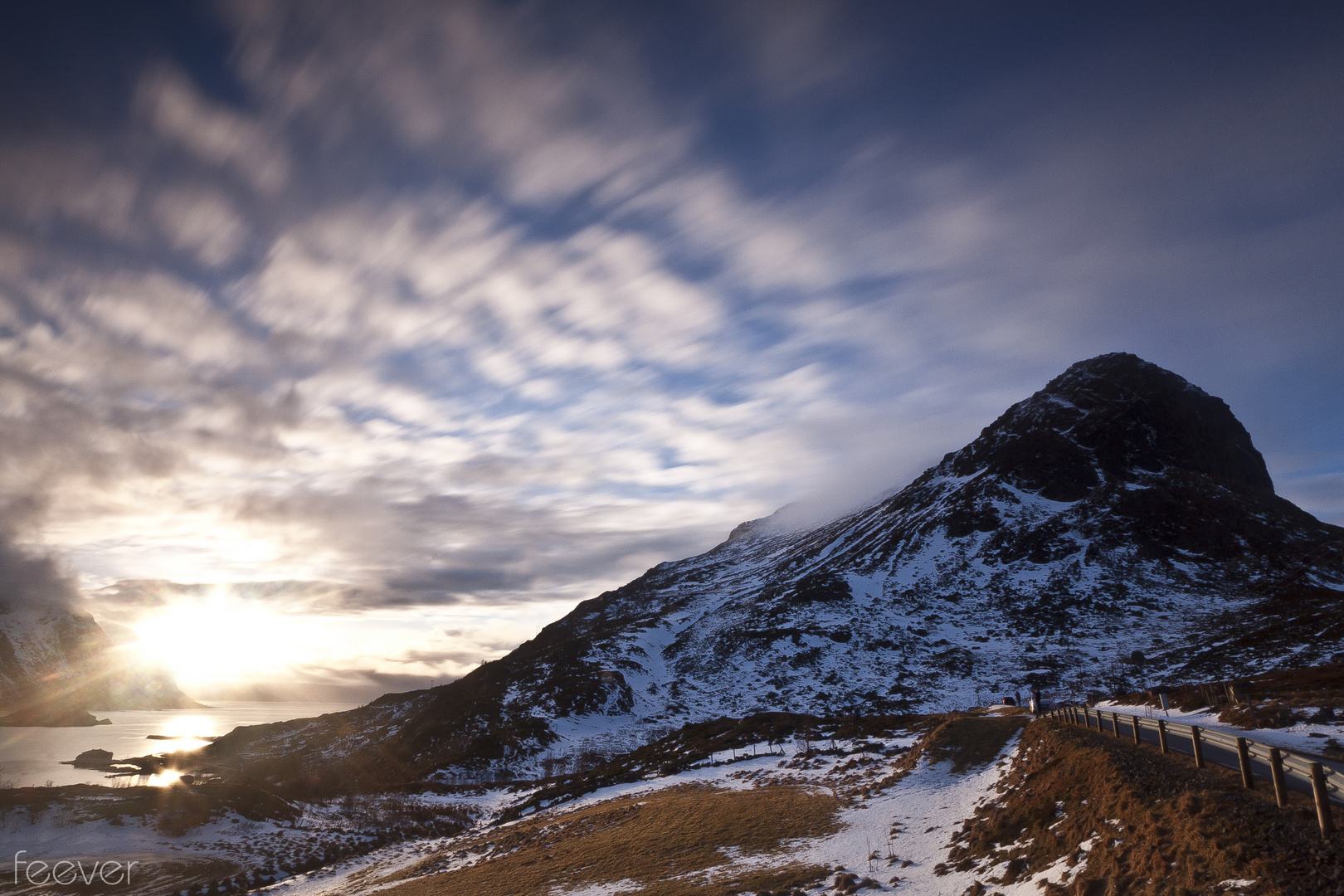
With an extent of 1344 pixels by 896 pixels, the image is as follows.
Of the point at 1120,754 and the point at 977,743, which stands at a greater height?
the point at 1120,754

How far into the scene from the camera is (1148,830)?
12.2 m

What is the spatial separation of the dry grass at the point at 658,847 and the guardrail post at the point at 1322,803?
12.5m

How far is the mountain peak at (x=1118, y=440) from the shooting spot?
142750mm

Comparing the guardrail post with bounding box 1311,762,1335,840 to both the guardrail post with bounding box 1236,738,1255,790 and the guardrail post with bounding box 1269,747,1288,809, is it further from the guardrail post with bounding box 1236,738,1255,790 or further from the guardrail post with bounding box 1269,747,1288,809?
the guardrail post with bounding box 1236,738,1255,790

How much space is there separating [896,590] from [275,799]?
333 ft

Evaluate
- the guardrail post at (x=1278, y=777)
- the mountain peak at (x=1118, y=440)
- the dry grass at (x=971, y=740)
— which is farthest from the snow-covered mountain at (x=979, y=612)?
the guardrail post at (x=1278, y=777)

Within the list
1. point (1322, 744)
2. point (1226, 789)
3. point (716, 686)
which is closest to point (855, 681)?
point (716, 686)

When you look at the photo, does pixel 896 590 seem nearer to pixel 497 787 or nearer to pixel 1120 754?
pixel 497 787

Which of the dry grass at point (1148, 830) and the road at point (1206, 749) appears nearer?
the dry grass at point (1148, 830)

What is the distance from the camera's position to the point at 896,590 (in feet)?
397

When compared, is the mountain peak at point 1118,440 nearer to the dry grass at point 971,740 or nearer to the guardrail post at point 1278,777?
the dry grass at point 971,740

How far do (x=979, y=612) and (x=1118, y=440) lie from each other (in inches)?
2837

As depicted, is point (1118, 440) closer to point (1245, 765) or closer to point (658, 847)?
point (658, 847)

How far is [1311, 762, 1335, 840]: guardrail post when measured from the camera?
9.84 m
